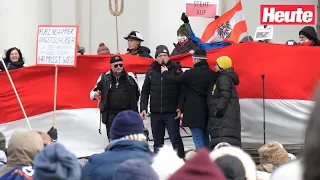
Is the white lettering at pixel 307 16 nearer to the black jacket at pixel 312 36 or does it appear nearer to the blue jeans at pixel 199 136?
the black jacket at pixel 312 36

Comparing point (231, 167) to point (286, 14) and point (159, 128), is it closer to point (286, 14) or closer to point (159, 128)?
point (159, 128)

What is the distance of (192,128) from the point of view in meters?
9.17

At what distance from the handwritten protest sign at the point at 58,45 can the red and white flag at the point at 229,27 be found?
92.5 inches

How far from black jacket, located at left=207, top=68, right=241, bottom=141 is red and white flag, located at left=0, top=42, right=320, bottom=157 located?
92 cm

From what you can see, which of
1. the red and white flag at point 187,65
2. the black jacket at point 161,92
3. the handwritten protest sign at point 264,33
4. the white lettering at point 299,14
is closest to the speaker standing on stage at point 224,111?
the black jacket at point 161,92

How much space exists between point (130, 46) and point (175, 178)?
8.70 meters

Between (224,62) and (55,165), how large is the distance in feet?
18.7

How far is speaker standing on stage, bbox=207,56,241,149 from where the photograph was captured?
8.68 meters

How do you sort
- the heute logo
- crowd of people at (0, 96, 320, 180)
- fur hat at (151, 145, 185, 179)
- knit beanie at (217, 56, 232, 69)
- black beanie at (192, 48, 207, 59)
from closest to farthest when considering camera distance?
crowd of people at (0, 96, 320, 180), fur hat at (151, 145, 185, 179), knit beanie at (217, 56, 232, 69), black beanie at (192, 48, 207, 59), the heute logo

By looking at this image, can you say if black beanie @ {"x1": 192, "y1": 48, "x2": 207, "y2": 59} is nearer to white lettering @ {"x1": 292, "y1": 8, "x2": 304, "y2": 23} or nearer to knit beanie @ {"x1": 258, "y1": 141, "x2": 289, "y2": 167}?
white lettering @ {"x1": 292, "y1": 8, "x2": 304, "y2": 23}

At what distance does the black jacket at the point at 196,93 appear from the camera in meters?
9.07

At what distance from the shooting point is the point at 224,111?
872 centimetres

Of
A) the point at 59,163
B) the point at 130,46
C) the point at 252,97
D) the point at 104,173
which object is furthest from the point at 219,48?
the point at 59,163

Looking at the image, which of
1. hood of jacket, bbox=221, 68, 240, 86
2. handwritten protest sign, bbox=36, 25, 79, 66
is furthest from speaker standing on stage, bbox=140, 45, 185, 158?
handwritten protest sign, bbox=36, 25, 79, 66
